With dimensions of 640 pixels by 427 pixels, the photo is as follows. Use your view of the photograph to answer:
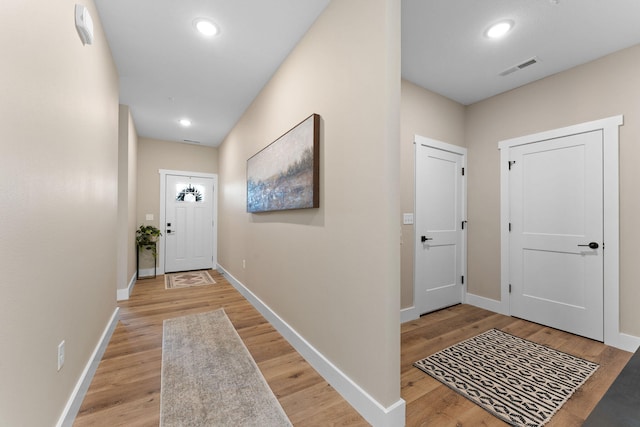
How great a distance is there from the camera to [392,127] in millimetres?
1513

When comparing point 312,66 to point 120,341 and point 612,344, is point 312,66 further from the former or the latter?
point 612,344

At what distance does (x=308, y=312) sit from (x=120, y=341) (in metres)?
1.83

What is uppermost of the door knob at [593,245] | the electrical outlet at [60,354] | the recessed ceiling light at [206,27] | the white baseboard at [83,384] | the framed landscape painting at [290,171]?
the recessed ceiling light at [206,27]

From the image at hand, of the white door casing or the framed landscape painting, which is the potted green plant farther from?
the white door casing

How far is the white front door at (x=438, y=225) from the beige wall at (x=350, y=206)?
153 cm

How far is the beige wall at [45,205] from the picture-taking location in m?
1.00

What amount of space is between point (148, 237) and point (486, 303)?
5725 mm

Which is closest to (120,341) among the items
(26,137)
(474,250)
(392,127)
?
(26,137)

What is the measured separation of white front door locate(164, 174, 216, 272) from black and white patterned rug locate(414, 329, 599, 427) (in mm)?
5057

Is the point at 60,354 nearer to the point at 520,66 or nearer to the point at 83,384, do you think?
the point at 83,384

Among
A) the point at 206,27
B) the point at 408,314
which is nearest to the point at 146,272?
the point at 206,27

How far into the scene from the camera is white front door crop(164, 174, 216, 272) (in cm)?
557

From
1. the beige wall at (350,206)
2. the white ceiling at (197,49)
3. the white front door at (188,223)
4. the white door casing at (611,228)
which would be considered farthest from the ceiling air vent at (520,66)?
the white front door at (188,223)

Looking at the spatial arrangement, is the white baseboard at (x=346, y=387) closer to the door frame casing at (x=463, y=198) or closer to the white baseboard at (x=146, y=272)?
the door frame casing at (x=463, y=198)
